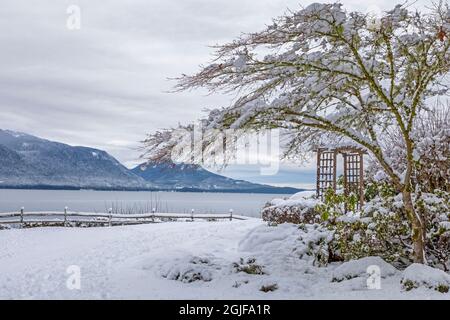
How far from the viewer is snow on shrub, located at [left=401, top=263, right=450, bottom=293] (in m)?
7.76

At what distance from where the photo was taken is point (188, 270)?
9562mm

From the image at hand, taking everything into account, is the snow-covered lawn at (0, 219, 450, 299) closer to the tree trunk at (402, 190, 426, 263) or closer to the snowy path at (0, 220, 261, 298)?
the snowy path at (0, 220, 261, 298)

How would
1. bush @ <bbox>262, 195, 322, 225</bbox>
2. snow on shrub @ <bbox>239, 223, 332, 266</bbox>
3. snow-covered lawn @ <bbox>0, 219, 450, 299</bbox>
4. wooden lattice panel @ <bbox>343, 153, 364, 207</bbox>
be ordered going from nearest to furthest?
snow-covered lawn @ <bbox>0, 219, 450, 299</bbox> → snow on shrub @ <bbox>239, 223, 332, 266</bbox> → bush @ <bbox>262, 195, 322, 225</bbox> → wooden lattice panel @ <bbox>343, 153, 364, 207</bbox>

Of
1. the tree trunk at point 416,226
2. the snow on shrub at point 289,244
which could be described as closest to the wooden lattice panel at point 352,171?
the snow on shrub at point 289,244

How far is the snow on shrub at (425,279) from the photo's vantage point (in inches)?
306

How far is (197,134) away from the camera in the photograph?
28.1 feet

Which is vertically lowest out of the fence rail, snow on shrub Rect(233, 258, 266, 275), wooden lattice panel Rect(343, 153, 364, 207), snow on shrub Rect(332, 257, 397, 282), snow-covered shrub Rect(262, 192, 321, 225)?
the fence rail

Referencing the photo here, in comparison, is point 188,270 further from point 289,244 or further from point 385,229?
point 385,229

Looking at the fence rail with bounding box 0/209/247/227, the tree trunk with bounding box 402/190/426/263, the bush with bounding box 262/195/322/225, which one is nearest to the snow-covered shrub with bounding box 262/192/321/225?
the bush with bounding box 262/195/322/225

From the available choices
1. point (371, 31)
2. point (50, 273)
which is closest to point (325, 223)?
point (371, 31)

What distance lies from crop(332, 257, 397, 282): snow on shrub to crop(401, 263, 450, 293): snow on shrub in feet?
2.57

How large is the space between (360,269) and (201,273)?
3087mm

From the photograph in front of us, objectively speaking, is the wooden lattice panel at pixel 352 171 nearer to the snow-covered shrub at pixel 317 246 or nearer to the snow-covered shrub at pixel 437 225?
the snow-covered shrub at pixel 317 246
